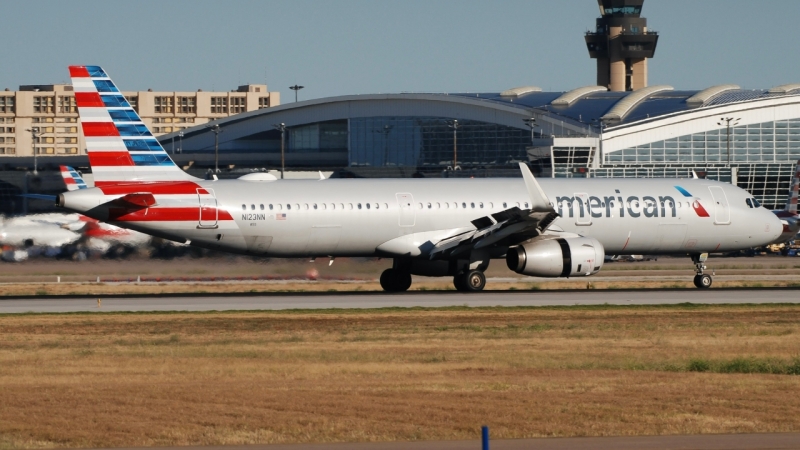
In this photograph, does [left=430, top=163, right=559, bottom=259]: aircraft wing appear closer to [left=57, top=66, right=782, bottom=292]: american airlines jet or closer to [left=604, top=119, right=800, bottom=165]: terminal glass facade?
[left=57, top=66, right=782, bottom=292]: american airlines jet

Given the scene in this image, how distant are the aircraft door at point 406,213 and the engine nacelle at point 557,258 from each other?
352cm

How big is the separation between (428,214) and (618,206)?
6629mm

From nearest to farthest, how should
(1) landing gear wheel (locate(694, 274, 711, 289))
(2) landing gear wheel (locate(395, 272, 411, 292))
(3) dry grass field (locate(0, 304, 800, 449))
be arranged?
(3) dry grass field (locate(0, 304, 800, 449))
(2) landing gear wheel (locate(395, 272, 411, 292))
(1) landing gear wheel (locate(694, 274, 711, 289))

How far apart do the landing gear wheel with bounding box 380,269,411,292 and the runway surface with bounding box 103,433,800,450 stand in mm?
26208

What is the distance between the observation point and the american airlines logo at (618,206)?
39312 mm

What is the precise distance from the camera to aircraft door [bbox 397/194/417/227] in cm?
3784

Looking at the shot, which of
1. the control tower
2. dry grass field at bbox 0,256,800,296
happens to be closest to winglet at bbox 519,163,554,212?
dry grass field at bbox 0,256,800,296

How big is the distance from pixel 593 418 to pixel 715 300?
20748mm

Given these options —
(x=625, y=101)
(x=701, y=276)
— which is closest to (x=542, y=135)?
(x=625, y=101)

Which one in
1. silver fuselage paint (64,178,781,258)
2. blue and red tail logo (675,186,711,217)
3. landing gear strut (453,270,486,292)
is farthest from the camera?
blue and red tail logo (675,186,711,217)

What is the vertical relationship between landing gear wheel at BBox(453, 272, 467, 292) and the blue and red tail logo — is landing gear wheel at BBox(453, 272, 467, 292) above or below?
below

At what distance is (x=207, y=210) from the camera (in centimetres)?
3600

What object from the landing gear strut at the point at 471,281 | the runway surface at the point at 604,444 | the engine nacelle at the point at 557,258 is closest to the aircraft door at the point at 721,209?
the engine nacelle at the point at 557,258

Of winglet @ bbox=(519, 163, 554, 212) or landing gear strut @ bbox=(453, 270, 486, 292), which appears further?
landing gear strut @ bbox=(453, 270, 486, 292)
